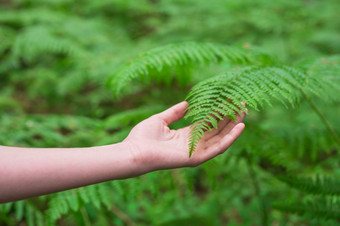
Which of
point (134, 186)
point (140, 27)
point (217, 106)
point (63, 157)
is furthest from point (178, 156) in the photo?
point (140, 27)

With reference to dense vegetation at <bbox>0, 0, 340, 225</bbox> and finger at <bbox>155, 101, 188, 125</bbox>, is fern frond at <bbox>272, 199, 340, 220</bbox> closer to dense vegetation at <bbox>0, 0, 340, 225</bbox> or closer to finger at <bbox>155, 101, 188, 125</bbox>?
dense vegetation at <bbox>0, 0, 340, 225</bbox>

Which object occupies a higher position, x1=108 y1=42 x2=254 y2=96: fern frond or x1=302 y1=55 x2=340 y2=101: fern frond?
x1=108 y1=42 x2=254 y2=96: fern frond

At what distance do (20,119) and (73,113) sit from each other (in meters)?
1.41

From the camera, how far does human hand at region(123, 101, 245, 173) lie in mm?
997

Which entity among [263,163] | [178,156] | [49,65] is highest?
[49,65]

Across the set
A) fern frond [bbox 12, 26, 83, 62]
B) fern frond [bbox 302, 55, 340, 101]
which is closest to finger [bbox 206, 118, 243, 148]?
fern frond [bbox 302, 55, 340, 101]

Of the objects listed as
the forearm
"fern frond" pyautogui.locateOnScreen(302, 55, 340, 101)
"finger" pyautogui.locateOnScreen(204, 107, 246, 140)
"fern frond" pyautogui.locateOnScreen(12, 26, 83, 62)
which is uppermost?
"fern frond" pyautogui.locateOnScreen(12, 26, 83, 62)

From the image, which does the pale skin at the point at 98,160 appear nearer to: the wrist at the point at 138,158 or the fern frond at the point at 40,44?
the wrist at the point at 138,158

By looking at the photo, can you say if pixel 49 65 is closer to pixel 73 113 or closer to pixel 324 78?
pixel 73 113

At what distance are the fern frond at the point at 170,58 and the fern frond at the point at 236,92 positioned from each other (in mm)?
308

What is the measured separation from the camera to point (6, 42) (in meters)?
3.70

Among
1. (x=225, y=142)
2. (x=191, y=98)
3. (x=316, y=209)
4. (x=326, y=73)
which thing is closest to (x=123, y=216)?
(x=191, y=98)

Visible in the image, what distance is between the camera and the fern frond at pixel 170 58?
1371 mm

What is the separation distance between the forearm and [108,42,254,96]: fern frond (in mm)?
→ 458
